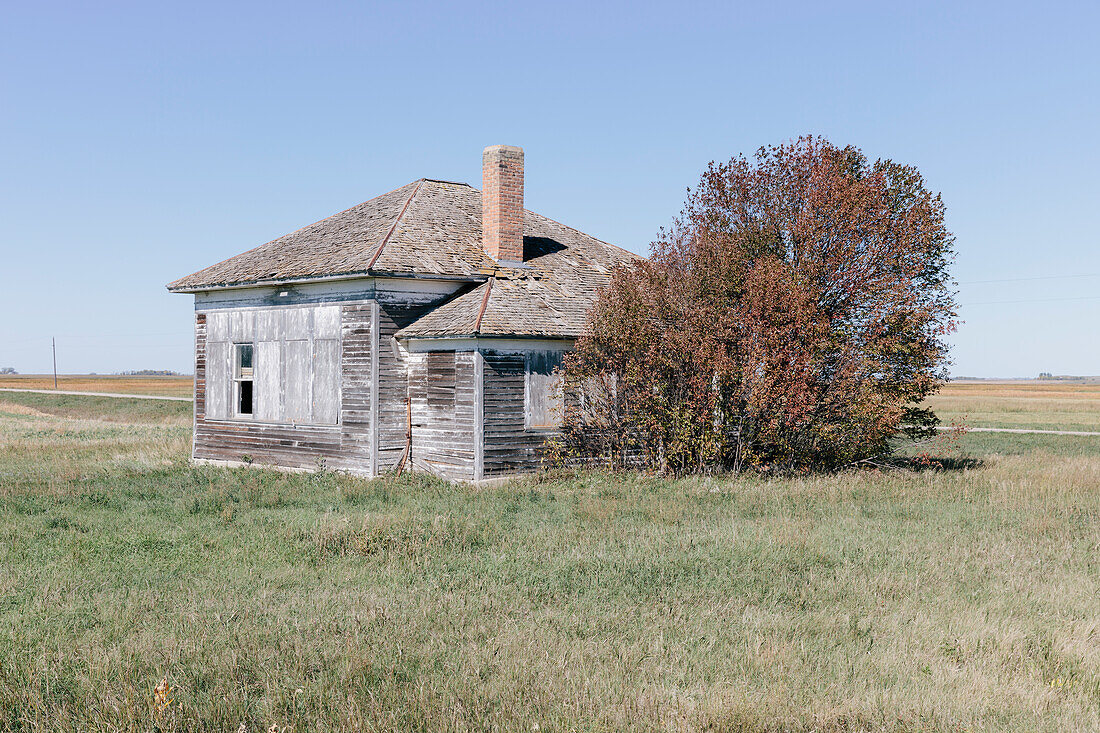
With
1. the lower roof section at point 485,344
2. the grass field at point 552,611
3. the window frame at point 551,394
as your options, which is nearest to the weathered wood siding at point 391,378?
the lower roof section at point 485,344

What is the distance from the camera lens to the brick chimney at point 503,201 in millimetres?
20078

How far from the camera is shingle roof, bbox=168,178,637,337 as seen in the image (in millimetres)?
18094

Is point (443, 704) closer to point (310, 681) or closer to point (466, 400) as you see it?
point (310, 681)

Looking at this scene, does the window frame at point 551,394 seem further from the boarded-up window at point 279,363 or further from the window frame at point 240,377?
the window frame at point 240,377

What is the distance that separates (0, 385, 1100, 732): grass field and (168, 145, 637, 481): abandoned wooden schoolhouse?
302 centimetres

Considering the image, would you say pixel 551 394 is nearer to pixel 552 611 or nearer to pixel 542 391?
pixel 542 391

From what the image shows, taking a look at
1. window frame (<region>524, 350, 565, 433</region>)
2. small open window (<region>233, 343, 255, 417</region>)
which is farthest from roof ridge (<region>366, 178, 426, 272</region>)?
small open window (<region>233, 343, 255, 417</region>)

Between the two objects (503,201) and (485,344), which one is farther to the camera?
(503,201)

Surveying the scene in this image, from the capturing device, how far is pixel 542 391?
1812cm

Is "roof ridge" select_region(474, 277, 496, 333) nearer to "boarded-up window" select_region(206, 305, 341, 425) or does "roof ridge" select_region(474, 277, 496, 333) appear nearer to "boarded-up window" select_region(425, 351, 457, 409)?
"boarded-up window" select_region(425, 351, 457, 409)

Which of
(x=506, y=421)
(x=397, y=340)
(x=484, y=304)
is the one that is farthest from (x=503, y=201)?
(x=506, y=421)

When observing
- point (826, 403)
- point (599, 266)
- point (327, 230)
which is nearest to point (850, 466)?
point (826, 403)

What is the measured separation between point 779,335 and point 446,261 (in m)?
7.23

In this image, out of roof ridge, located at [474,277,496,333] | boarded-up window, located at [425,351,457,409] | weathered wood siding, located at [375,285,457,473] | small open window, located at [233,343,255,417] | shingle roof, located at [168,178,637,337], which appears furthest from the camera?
small open window, located at [233,343,255,417]
